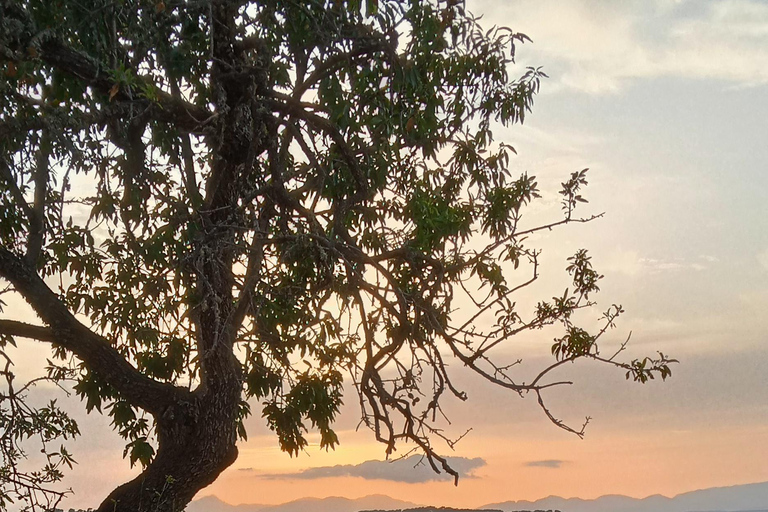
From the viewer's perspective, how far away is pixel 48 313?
25.9 ft

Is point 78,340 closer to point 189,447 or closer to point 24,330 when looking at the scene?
point 24,330

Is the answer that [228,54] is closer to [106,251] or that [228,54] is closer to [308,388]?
[106,251]

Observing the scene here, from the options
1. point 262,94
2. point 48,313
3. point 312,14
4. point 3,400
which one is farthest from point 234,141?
point 3,400

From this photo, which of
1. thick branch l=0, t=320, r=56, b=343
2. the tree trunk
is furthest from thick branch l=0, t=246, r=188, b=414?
the tree trunk

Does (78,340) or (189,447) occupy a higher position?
(78,340)

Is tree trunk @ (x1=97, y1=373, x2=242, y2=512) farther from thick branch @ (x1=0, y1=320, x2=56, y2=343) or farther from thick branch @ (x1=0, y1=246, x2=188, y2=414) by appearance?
thick branch @ (x1=0, y1=320, x2=56, y2=343)

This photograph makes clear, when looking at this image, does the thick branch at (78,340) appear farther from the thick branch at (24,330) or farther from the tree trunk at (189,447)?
the tree trunk at (189,447)

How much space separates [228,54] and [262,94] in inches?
19.8

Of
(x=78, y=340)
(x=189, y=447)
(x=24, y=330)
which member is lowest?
(x=189, y=447)

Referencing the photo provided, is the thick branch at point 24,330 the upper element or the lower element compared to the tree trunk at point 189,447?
upper

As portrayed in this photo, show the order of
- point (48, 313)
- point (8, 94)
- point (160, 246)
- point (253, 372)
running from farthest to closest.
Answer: point (253, 372) → point (160, 246) → point (48, 313) → point (8, 94)

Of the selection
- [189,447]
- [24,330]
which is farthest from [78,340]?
[189,447]

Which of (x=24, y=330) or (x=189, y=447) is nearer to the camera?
(x=189, y=447)

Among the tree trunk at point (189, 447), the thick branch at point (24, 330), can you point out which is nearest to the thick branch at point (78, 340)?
the thick branch at point (24, 330)
